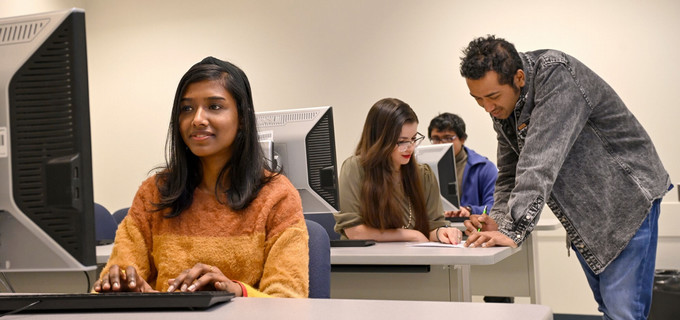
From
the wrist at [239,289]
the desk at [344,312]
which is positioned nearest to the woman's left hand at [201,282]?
the wrist at [239,289]

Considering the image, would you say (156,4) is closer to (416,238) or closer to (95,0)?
(95,0)

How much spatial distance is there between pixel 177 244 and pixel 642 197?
4.23ft

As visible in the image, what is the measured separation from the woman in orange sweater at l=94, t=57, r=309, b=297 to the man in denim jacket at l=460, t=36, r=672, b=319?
2.46ft

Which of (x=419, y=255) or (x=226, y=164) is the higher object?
(x=226, y=164)

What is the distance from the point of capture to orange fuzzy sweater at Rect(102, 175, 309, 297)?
1.36 metres

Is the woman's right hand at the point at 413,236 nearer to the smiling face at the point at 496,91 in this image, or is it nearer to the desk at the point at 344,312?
the smiling face at the point at 496,91

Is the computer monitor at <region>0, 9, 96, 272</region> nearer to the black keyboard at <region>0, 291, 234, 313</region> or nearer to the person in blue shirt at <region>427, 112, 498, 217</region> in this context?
the black keyboard at <region>0, 291, 234, 313</region>

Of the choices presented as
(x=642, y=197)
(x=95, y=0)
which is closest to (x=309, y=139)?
(x=642, y=197)

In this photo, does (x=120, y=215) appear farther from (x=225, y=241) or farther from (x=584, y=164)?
(x=584, y=164)

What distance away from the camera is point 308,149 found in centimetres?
239

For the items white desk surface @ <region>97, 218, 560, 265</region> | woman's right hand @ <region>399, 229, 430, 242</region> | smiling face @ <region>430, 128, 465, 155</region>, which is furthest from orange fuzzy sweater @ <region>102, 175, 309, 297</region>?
smiling face @ <region>430, 128, 465, 155</region>

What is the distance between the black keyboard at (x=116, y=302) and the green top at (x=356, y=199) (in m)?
1.71

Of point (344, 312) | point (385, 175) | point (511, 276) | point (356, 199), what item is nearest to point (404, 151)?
point (385, 175)

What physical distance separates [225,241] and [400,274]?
3.19ft
